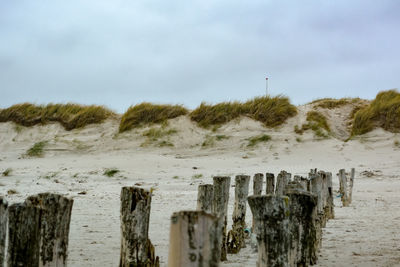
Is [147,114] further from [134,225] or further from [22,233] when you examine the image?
[22,233]

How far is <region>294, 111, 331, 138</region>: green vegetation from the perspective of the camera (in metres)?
19.6

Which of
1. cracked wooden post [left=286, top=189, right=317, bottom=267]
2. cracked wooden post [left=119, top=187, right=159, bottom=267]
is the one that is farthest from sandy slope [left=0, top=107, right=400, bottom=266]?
cracked wooden post [left=286, top=189, right=317, bottom=267]

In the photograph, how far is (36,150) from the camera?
1925 cm

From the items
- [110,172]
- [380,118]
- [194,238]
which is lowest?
[194,238]

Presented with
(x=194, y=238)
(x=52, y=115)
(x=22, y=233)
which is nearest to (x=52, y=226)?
(x=22, y=233)

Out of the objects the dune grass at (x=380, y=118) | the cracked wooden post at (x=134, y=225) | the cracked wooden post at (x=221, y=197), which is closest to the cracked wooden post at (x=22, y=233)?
the cracked wooden post at (x=134, y=225)

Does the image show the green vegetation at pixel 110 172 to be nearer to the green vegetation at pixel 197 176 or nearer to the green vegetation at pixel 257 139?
the green vegetation at pixel 197 176

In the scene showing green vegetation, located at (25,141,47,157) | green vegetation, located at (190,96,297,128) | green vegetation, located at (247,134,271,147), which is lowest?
green vegetation, located at (25,141,47,157)

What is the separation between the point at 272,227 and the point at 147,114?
19050 millimetres

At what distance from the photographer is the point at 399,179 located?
1368 centimetres

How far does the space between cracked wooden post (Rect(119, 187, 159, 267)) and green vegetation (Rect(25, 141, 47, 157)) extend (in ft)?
52.2

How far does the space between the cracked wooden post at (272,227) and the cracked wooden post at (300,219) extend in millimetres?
537

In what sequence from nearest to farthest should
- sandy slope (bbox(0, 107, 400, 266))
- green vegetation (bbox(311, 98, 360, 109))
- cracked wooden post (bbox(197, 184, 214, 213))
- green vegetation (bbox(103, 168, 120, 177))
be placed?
cracked wooden post (bbox(197, 184, 214, 213)), sandy slope (bbox(0, 107, 400, 266)), green vegetation (bbox(103, 168, 120, 177)), green vegetation (bbox(311, 98, 360, 109))

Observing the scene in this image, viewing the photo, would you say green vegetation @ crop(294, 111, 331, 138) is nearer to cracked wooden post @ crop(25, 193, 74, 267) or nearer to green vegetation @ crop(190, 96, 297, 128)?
green vegetation @ crop(190, 96, 297, 128)
